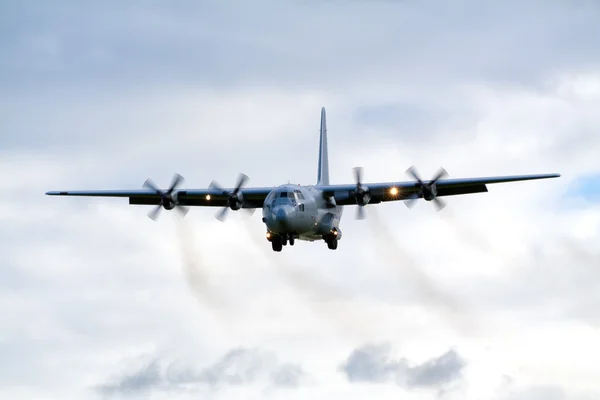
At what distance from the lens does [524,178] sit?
65.6m

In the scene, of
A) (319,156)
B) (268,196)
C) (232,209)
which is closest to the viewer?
(268,196)

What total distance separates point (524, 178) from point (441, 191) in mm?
4942

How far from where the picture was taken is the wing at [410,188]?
65250 millimetres

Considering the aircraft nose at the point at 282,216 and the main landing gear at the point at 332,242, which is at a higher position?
the aircraft nose at the point at 282,216

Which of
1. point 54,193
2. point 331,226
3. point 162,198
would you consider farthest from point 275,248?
point 54,193

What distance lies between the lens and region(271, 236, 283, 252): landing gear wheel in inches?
2618

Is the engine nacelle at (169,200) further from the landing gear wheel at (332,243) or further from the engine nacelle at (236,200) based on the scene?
the landing gear wheel at (332,243)

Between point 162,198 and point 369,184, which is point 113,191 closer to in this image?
point 162,198

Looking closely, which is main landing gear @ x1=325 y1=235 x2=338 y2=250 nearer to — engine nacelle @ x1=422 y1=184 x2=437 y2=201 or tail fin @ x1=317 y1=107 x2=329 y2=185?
engine nacelle @ x1=422 y1=184 x2=437 y2=201

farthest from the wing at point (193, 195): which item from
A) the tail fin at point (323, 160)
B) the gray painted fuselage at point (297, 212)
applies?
the tail fin at point (323, 160)

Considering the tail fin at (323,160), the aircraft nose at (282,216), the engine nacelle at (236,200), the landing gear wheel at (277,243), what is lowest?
the landing gear wheel at (277,243)

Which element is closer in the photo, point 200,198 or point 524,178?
point 524,178

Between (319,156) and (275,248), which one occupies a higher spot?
(319,156)

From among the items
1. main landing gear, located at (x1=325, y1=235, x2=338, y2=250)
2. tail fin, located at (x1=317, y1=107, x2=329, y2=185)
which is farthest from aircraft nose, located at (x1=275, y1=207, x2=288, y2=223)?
tail fin, located at (x1=317, y1=107, x2=329, y2=185)
